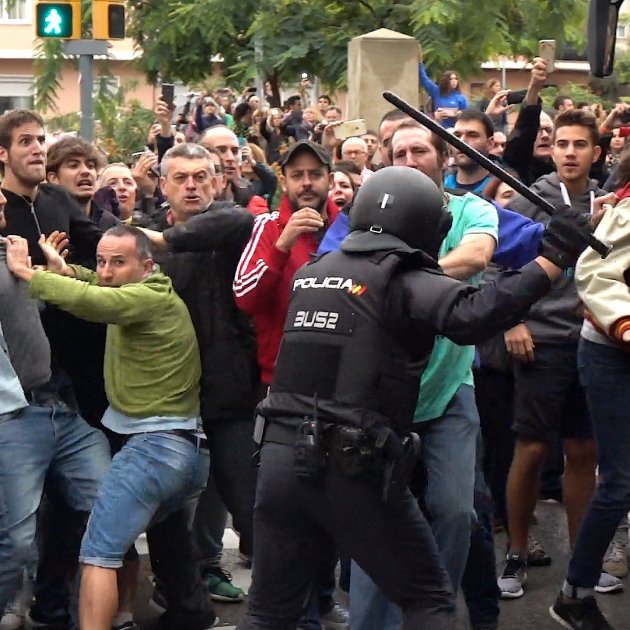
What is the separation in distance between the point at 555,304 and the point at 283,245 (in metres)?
1.63

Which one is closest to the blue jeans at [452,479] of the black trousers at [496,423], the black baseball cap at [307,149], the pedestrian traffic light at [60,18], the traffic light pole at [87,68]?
the black baseball cap at [307,149]

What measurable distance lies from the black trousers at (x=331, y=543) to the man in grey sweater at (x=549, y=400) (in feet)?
7.02

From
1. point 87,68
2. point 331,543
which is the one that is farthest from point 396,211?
point 87,68

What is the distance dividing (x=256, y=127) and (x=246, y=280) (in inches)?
365

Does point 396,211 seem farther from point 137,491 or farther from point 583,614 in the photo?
point 583,614

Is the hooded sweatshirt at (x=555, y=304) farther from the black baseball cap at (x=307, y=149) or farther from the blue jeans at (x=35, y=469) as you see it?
the blue jeans at (x=35, y=469)

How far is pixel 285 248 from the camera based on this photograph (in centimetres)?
569

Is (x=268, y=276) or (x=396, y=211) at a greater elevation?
(x=396, y=211)

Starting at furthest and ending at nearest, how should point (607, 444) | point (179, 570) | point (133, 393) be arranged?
point (179, 570), point (607, 444), point (133, 393)

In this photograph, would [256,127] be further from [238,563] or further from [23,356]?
[23,356]

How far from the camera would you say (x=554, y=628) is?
6176mm

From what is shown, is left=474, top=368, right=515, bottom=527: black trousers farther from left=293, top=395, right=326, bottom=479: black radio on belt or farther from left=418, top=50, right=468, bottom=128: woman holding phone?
left=418, top=50, right=468, bottom=128: woman holding phone

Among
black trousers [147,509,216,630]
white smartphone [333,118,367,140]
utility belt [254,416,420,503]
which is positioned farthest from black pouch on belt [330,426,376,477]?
white smartphone [333,118,367,140]

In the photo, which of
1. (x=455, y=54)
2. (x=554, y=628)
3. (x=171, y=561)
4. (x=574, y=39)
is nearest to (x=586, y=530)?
(x=554, y=628)
